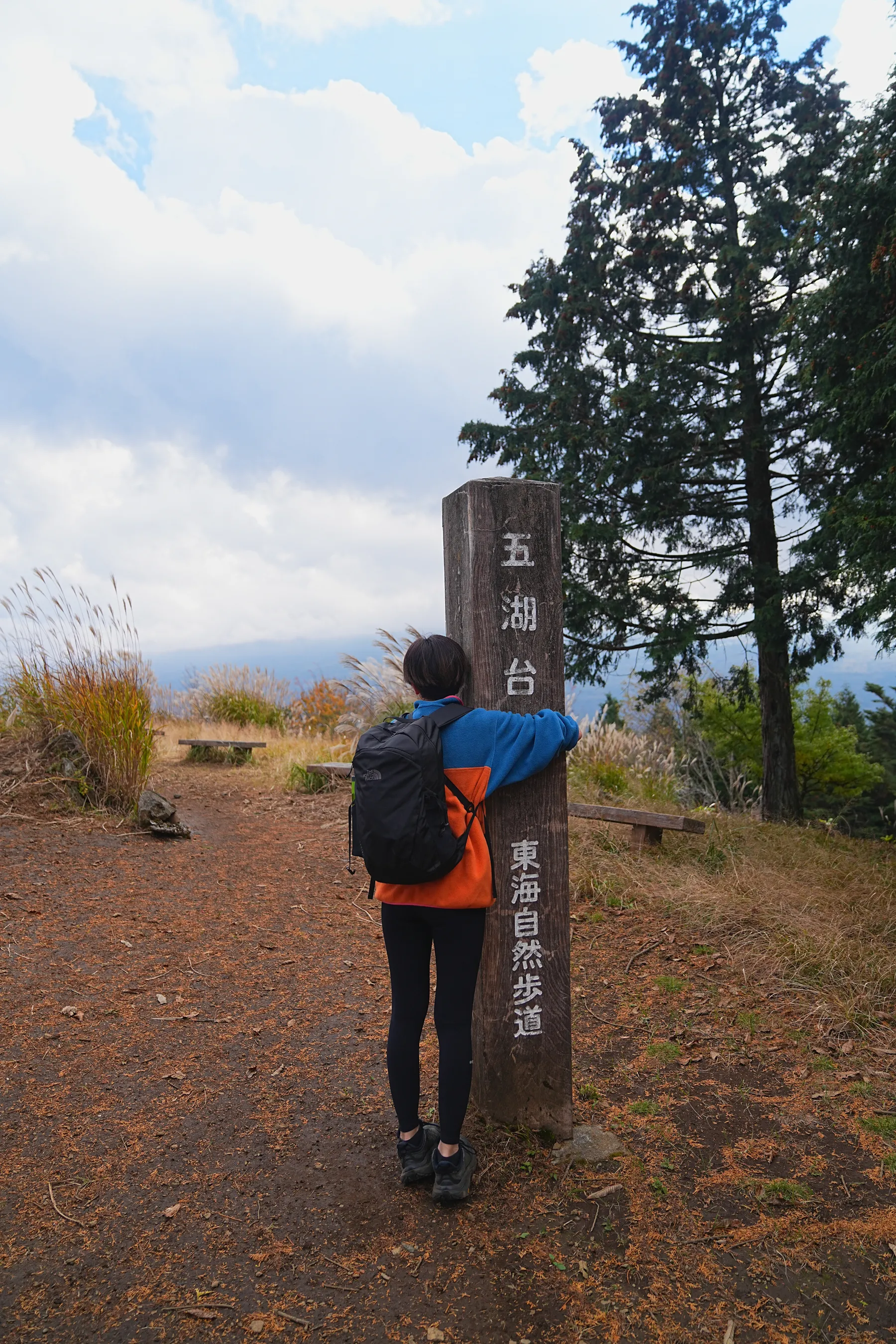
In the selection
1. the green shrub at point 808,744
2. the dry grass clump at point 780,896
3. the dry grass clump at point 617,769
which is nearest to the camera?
the dry grass clump at point 780,896

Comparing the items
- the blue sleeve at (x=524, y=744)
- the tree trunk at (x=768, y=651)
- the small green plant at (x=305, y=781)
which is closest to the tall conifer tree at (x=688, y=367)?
the tree trunk at (x=768, y=651)

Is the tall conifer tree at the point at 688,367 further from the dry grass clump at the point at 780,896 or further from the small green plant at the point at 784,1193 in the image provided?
the small green plant at the point at 784,1193

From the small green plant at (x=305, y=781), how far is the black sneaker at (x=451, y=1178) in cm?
642

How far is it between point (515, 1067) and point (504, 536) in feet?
5.82

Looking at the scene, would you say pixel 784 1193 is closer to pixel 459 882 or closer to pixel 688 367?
pixel 459 882

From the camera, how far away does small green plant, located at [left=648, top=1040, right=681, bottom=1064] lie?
3.47 m

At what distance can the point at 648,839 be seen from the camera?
6.21 m

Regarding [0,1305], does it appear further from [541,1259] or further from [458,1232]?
[541,1259]

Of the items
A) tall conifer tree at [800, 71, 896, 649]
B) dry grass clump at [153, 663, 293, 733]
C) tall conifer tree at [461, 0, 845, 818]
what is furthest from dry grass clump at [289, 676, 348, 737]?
tall conifer tree at [800, 71, 896, 649]

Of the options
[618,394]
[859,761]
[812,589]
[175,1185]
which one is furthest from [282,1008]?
[859,761]

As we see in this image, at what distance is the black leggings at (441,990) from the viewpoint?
2371mm

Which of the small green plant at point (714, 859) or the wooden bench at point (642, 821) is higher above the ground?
the wooden bench at point (642, 821)

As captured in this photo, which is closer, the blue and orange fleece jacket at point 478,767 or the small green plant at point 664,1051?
A: the blue and orange fleece jacket at point 478,767

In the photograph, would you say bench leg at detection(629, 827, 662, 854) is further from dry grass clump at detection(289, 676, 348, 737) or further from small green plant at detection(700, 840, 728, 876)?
dry grass clump at detection(289, 676, 348, 737)
